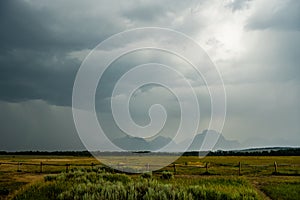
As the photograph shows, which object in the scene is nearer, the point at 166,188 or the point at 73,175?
the point at 166,188

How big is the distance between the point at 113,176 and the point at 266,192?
9.78 metres

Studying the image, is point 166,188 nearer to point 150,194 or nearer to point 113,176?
point 150,194

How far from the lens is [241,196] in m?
15.0

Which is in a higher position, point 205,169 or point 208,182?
point 208,182

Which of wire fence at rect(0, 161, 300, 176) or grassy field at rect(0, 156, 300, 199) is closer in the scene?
grassy field at rect(0, 156, 300, 199)

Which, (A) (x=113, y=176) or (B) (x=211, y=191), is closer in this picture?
(B) (x=211, y=191)

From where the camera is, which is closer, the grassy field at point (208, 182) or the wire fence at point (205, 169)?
the grassy field at point (208, 182)

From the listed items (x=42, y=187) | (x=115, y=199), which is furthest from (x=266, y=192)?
(x=42, y=187)

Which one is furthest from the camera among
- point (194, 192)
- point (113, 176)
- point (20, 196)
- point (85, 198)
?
point (113, 176)

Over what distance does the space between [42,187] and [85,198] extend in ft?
19.5

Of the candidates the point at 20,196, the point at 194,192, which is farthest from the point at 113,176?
the point at 194,192

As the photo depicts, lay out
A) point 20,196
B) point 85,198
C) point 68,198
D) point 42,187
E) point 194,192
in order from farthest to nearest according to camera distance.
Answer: point 42,187, point 20,196, point 194,192, point 68,198, point 85,198

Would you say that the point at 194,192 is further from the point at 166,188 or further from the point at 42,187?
the point at 42,187

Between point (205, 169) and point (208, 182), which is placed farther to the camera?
point (205, 169)
